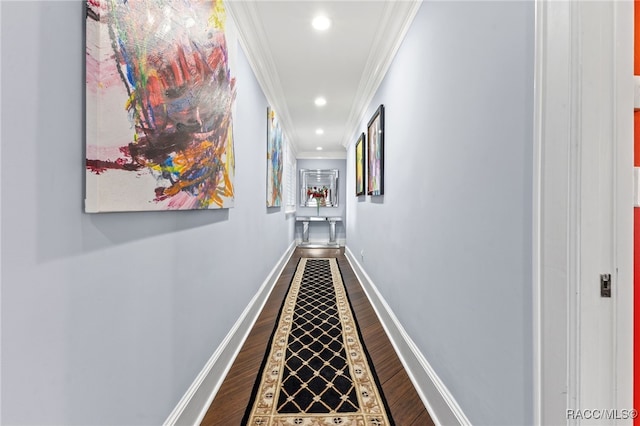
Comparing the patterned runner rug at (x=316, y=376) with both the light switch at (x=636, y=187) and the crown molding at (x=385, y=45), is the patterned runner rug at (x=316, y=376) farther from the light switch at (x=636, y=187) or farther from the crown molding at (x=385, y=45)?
the crown molding at (x=385, y=45)

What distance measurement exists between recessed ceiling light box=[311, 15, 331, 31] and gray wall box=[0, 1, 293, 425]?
5.86 feet

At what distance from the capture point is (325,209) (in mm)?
7633

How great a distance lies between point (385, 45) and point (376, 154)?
100cm

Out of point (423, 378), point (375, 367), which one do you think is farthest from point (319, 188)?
point (423, 378)

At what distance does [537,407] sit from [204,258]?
1516 mm

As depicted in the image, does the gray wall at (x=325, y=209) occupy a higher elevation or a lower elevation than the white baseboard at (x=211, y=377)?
higher

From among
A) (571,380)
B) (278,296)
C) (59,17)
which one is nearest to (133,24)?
(59,17)

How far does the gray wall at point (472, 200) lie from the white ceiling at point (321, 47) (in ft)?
1.30

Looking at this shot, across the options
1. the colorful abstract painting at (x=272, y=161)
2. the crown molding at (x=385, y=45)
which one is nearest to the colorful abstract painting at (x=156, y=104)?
the crown molding at (x=385, y=45)

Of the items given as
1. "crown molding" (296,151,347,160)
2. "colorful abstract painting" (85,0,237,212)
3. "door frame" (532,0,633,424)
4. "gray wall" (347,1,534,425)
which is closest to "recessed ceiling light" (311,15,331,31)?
"gray wall" (347,1,534,425)

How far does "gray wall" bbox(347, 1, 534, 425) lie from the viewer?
0.88 m

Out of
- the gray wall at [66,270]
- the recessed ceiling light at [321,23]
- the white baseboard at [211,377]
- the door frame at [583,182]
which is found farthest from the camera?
the recessed ceiling light at [321,23]

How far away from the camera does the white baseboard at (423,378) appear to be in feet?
4.16

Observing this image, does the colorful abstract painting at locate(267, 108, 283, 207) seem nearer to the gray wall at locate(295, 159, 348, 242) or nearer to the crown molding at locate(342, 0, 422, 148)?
the crown molding at locate(342, 0, 422, 148)
